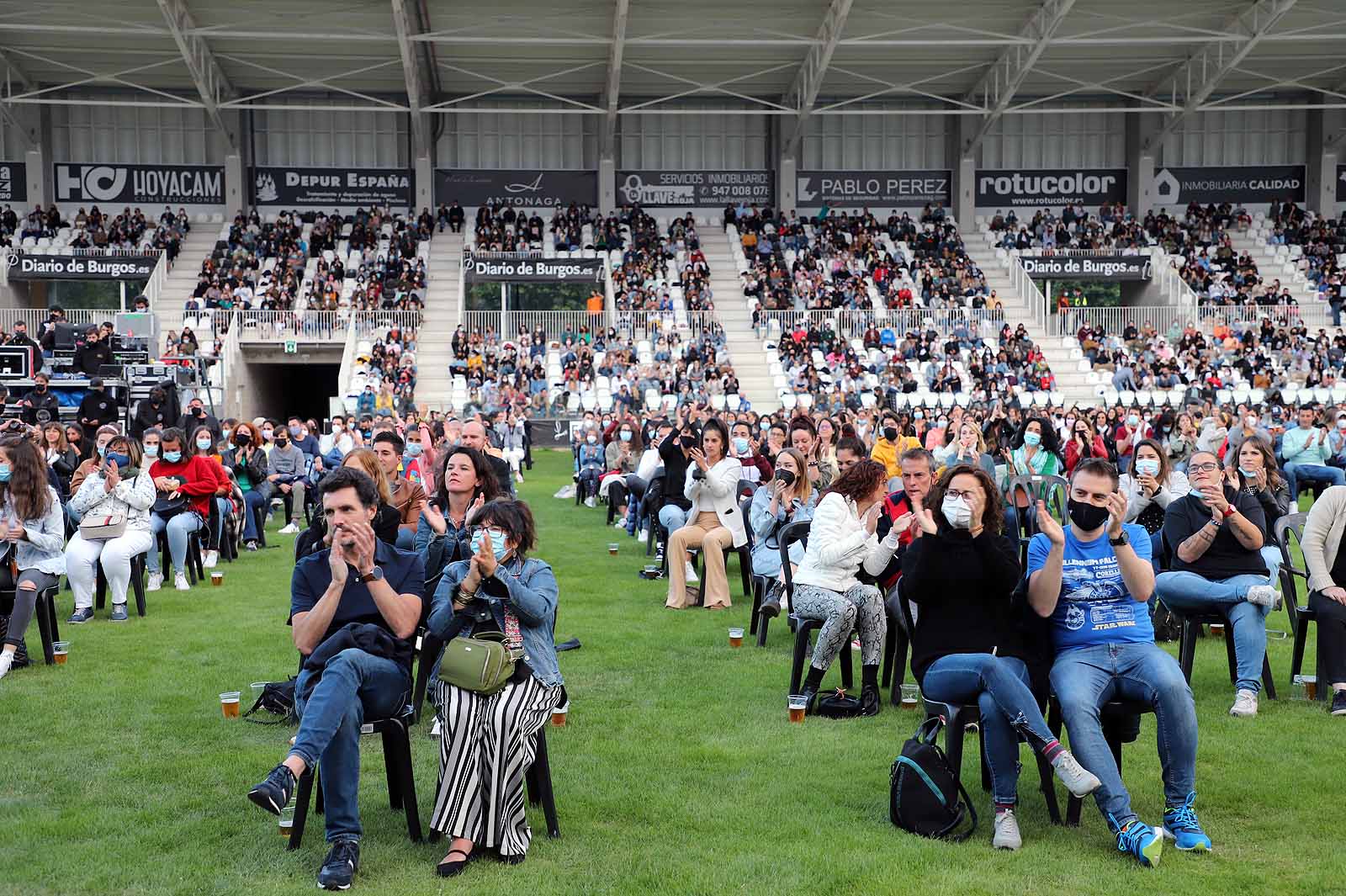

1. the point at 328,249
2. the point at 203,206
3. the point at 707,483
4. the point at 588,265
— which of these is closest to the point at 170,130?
the point at 203,206

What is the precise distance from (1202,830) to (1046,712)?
85 centimetres

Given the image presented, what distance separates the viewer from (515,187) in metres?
41.9

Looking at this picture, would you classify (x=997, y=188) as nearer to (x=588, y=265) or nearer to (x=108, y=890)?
(x=588, y=265)

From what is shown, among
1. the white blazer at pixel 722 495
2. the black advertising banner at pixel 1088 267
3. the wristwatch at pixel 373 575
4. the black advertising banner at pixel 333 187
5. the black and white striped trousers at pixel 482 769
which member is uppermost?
the black advertising banner at pixel 333 187

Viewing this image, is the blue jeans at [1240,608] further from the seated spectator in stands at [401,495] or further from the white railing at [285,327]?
the white railing at [285,327]

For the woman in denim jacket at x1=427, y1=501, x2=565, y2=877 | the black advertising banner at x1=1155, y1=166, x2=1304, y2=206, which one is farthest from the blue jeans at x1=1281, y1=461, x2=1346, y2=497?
the black advertising banner at x1=1155, y1=166, x2=1304, y2=206

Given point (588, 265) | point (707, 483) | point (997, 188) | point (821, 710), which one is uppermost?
point (997, 188)

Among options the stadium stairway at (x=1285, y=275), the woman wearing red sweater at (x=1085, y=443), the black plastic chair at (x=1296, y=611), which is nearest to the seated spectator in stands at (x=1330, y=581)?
the black plastic chair at (x=1296, y=611)

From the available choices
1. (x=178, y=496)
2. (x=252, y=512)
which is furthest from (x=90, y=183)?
(x=178, y=496)

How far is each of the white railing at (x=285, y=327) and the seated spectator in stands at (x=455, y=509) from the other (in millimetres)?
Result: 27431

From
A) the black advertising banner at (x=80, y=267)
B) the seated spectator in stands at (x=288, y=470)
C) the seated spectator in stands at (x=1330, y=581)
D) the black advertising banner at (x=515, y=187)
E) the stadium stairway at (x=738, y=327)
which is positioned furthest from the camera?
the black advertising banner at (x=515, y=187)

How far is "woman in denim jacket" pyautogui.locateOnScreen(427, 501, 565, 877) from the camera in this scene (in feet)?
15.0

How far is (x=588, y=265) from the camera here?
125 feet

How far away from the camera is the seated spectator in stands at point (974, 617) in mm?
4793
